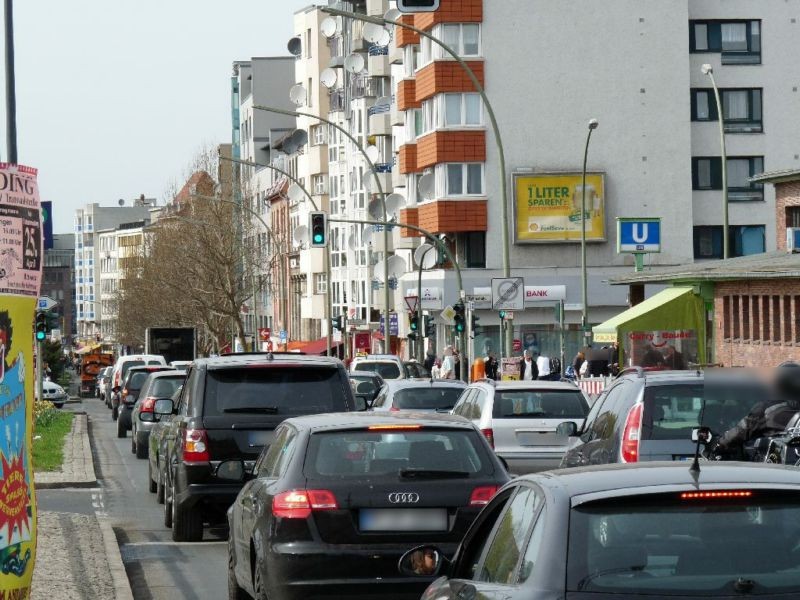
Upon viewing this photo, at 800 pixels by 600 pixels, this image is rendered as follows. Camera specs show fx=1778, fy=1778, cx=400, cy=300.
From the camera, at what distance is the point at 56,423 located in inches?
1848

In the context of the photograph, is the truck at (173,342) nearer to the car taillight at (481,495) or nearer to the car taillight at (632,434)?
the car taillight at (632,434)

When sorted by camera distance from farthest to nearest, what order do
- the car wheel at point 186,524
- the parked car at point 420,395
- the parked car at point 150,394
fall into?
the parked car at point 150,394 < the parked car at point 420,395 < the car wheel at point 186,524

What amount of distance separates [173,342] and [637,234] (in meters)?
36.8

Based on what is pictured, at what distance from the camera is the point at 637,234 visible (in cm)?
4734

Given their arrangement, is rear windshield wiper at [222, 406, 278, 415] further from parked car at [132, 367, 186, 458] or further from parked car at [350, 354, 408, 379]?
parked car at [350, 354, 408, 379]

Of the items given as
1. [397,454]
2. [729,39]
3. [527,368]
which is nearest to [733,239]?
[729,39]

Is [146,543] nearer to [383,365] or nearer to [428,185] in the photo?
[383,365]

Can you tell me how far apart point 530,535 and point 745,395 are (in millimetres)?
8279

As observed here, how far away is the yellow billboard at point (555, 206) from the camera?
2660 inches

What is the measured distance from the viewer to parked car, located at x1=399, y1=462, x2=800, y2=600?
542 centimetres

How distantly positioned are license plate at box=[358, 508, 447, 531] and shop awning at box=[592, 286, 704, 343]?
1417 inches

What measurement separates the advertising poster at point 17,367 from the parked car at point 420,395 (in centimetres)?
1847

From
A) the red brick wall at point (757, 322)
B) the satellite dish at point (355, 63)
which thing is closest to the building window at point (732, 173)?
the red brick wall at point (757, 322)

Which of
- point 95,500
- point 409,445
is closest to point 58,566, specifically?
point 409,445
